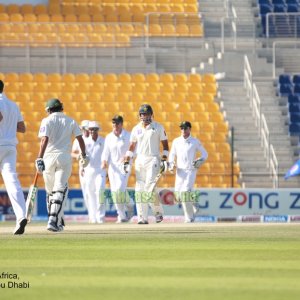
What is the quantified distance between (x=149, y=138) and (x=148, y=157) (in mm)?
355

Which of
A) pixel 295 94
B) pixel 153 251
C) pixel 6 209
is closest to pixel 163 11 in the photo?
pixel 295 94

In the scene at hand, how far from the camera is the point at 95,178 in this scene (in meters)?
27.9

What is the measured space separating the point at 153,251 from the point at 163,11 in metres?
27.4

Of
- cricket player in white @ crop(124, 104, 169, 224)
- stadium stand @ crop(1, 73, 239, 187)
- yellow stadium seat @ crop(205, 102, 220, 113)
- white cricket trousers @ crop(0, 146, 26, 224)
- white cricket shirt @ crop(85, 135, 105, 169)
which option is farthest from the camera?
yellow stadium seat @ crop(205, 102, 220, 113)

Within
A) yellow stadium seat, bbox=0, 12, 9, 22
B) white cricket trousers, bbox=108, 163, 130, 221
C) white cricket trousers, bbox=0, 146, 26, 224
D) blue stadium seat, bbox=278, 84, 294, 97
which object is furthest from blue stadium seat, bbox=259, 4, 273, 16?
white cricket trousers, bbox=0, 146, 26, 224

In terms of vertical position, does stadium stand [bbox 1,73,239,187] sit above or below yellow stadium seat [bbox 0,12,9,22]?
below

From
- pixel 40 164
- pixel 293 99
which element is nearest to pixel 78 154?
pixel 40 164

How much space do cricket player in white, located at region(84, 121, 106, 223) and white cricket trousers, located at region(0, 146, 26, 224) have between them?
8.79 metres

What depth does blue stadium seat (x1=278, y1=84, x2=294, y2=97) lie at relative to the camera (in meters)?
37.5

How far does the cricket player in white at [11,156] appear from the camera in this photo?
59.6ft

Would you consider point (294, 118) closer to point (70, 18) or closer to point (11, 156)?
point (70, 18)

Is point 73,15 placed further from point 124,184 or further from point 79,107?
point 124,184

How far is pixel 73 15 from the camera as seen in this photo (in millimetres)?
41062

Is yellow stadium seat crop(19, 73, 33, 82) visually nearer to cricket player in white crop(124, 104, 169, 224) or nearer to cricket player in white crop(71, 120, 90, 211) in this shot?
cricket player in white crop(71, 120, 90, 211)
